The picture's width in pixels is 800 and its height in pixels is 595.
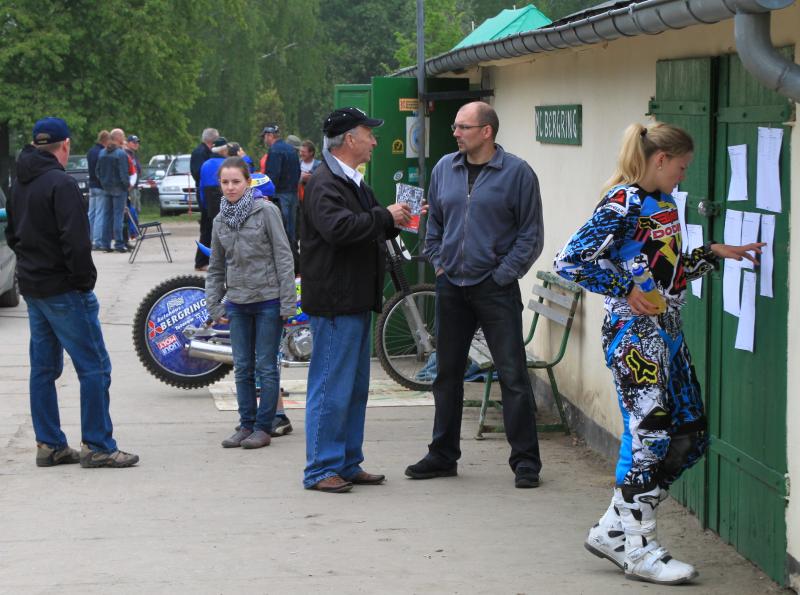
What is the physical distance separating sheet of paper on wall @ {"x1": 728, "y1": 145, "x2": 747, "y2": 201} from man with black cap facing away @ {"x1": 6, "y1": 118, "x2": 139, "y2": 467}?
3.39 m

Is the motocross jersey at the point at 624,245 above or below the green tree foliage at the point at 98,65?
below

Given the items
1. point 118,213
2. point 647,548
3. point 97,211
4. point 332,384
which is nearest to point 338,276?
point 332,384

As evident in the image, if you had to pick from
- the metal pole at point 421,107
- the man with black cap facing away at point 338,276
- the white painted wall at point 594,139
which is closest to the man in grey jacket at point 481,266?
the man with black cap facing away at point 338,276

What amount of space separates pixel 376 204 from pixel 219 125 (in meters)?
42.0

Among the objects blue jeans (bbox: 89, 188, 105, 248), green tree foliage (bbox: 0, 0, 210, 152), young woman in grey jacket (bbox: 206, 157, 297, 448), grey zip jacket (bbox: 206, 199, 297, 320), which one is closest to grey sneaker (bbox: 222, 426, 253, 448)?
young woman in grey jacket (bbox: 206, 157, 297, 448)

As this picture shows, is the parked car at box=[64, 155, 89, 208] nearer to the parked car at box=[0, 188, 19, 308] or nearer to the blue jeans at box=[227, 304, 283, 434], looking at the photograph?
the parked car at box=[0, 188, 19, 308]

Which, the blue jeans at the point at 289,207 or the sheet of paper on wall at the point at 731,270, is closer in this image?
the sheet of paper on wall at the point at 731,270

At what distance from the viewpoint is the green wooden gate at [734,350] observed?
16.8ft

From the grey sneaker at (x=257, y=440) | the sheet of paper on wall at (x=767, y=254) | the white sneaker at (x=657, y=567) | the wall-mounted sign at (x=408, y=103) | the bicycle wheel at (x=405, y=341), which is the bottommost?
the grey sneaker at (x=257, y=440)

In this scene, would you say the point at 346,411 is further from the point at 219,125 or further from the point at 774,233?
the point at 219,125

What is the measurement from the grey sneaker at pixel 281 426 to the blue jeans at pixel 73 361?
3.68 feet

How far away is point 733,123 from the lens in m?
5.58

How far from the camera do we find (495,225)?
6.93 m

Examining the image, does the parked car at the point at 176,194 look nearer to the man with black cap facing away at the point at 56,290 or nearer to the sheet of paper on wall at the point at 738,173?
the man with black cap facing away at the point at 56,290
